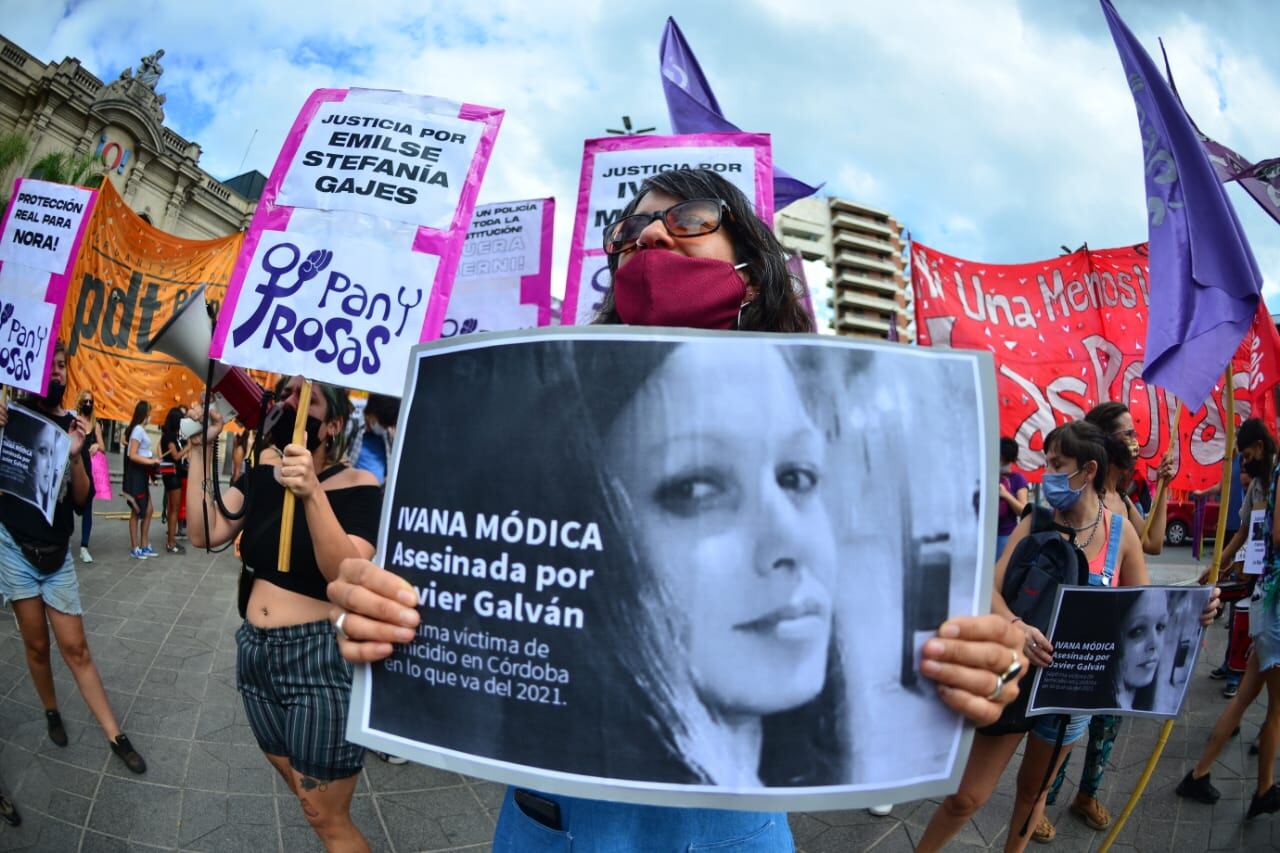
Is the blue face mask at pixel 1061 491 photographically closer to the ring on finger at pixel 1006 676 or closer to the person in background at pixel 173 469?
the ring on finger at pixel 1006 676

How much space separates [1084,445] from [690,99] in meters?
4.04

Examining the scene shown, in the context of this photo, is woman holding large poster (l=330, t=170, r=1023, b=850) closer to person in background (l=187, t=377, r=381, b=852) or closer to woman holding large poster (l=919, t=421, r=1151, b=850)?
person in background (l=187, t=377, r=381, b=852)

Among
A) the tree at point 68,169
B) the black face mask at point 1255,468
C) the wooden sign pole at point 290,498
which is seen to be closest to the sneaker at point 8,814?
the wooden sign pole at point 290,498

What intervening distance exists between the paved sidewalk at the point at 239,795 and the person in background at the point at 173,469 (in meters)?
4.25

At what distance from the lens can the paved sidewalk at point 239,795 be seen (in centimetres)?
314

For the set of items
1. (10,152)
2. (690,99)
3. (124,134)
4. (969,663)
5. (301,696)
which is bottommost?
(301,696)

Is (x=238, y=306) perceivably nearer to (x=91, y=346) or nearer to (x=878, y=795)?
(x=878, y=795)

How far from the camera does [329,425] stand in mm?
2637

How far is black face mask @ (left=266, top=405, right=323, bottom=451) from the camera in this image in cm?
259

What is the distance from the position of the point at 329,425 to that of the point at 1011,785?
3982 mm

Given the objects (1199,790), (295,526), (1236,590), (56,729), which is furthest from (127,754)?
(1236,590)

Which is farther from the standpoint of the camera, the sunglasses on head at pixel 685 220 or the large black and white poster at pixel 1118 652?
the large black and white poster at pixel 1118 652

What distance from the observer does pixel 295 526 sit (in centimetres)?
245

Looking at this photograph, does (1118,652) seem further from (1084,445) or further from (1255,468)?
(1255,468)
